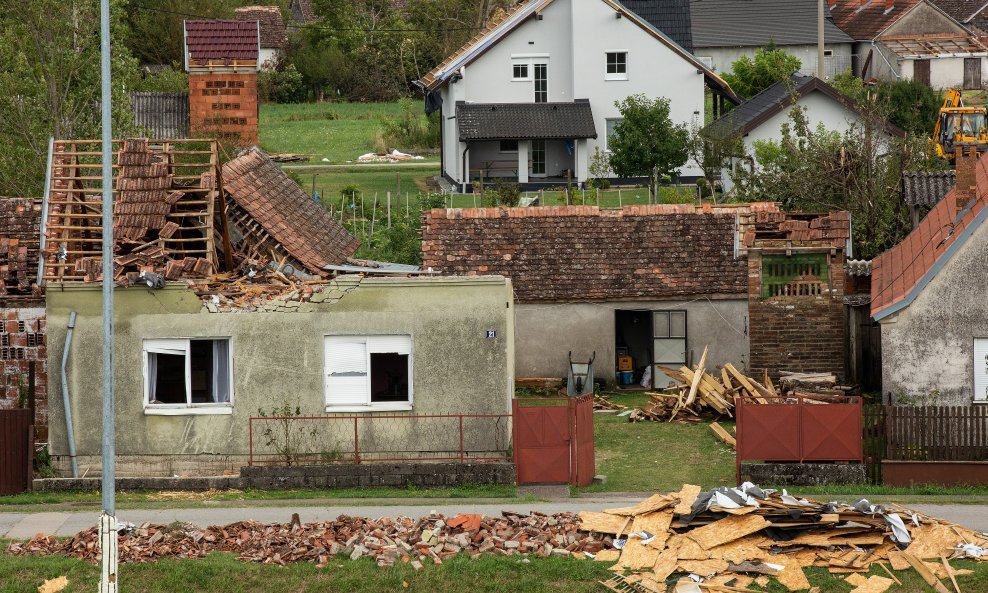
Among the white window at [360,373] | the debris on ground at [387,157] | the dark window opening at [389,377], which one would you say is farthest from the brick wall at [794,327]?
the debris on ground at [387,157]

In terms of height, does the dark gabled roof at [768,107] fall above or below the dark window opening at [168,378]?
above

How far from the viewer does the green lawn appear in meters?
23.4

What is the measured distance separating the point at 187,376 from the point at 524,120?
32742mm

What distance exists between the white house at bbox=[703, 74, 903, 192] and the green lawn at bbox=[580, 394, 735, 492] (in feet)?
72.7

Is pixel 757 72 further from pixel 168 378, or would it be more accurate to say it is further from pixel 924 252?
pixel 168 378

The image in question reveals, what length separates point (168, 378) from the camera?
77.6 feet

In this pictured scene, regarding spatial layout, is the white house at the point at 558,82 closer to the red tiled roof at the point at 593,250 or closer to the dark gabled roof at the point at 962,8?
the red tiled roof at the point at 593,250

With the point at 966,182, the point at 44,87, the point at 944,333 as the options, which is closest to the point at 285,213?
the point at 44,87

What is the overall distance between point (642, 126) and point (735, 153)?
155 inches

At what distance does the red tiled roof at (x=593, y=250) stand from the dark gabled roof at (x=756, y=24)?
3836 centimetres

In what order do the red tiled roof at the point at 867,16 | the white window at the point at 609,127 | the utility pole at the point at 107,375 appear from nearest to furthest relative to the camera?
the utility pole at the point at 107,375 → the white window at the point at 609,127 → the red tiled roof at the point at 867,16

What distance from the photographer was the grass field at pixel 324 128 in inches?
2452

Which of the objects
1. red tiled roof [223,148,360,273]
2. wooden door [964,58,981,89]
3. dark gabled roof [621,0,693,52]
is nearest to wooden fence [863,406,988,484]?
red tiled roof [223,148,360,273]

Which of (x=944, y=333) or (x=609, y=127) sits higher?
(x=609, y=127)
